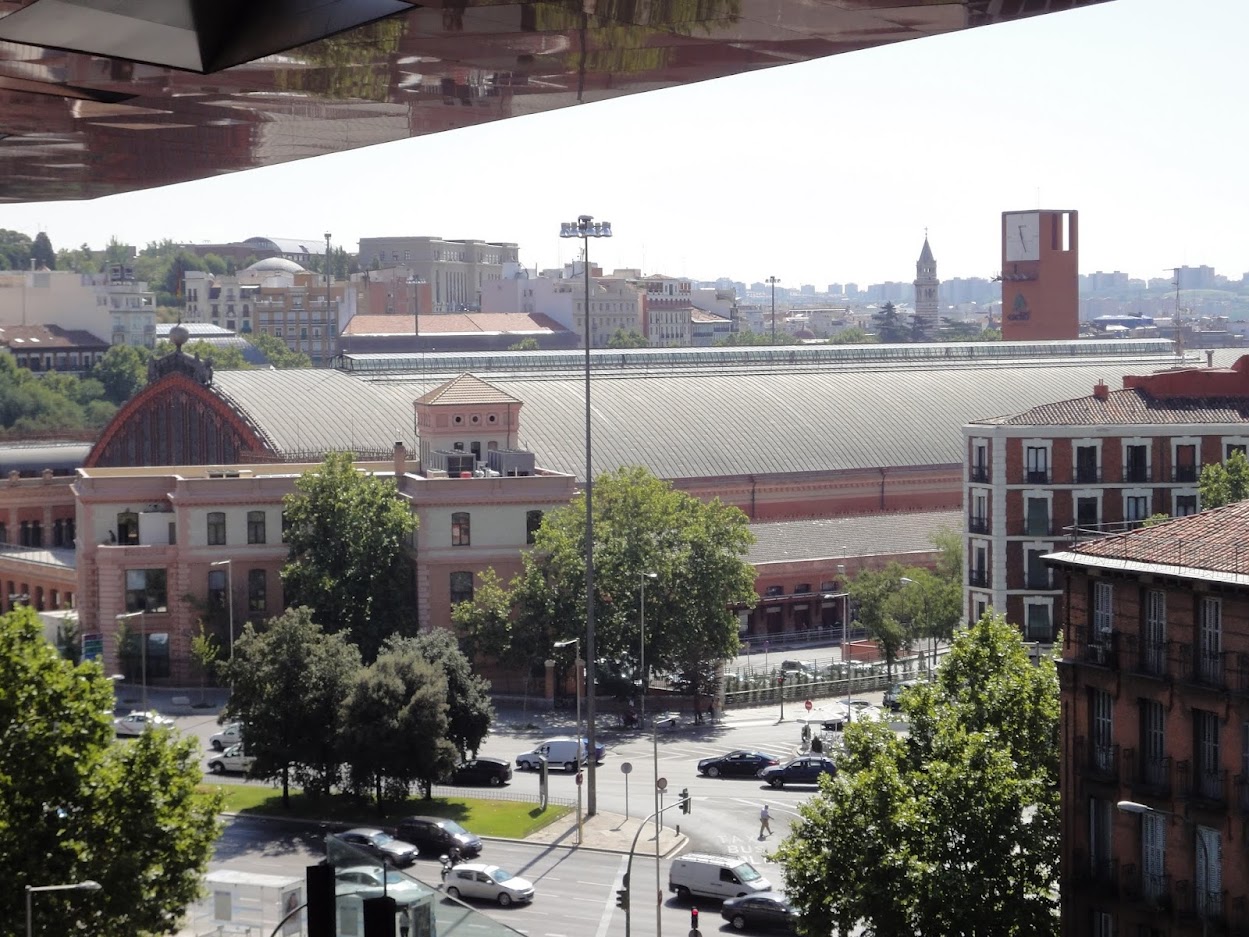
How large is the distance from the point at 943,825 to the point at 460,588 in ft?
152

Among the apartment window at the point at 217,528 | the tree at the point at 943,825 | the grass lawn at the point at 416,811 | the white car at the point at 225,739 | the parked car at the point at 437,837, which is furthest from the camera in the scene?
the apartment window at the point at 217,528

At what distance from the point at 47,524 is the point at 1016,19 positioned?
107 m

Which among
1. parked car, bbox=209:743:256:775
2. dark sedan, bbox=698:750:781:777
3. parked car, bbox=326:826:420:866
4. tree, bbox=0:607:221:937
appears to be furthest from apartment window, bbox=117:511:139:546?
tree, bbox=0:607:221:937

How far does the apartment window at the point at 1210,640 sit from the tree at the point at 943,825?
4.26m

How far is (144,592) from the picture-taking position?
273ft

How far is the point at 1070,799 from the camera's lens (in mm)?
38531

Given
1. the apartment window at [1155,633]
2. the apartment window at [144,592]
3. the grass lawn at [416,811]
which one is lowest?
the grass lawn at [416,811]

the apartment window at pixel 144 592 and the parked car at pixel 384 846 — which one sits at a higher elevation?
the apartment window at pixel 144 592

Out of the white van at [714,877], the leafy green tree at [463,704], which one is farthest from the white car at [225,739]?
the white van at [714,877]

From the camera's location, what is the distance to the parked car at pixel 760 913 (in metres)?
47.4

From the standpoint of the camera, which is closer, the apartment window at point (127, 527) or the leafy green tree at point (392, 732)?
the leafy green tree at point (392, 732)

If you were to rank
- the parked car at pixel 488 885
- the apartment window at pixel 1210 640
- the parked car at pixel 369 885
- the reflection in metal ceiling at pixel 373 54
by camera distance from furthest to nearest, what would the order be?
the parked car at pixel 488 885 → the apartment window at pixel 1210 640 → the parked car at pixel 369 885 → the reflection in metal ceiling at pixel 373 54

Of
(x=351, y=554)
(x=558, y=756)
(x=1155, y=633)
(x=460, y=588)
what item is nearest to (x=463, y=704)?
(x=558, y=756)

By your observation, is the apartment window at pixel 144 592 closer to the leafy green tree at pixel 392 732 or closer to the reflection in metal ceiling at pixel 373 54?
the leafy green tree at pixel 392 732
